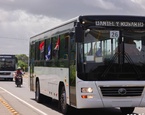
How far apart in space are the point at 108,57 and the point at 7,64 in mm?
30181

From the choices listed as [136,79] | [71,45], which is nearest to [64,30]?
[71,45]

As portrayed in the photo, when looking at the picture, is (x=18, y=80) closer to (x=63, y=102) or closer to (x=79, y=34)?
(x=63, y=102)

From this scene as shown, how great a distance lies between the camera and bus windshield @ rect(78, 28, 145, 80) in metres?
11.5

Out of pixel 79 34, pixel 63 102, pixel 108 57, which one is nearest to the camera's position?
pixel 79 34

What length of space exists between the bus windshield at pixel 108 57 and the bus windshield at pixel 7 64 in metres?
29.7

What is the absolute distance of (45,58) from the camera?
52.7 feet

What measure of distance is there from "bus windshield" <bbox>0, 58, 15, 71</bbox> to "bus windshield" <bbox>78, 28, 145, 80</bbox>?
29710 millimetres

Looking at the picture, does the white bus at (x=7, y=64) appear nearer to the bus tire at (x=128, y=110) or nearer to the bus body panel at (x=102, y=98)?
the bus tire at (x=128, y=110)

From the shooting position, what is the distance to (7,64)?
40750 mm

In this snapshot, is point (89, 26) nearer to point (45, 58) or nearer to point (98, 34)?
point (98, 34)

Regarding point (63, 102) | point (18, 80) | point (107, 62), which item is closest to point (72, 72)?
point (107, 62)

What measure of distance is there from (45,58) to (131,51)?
5.19m

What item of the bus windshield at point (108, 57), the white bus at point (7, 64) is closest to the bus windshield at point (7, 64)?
the white bus at point (7, 64)

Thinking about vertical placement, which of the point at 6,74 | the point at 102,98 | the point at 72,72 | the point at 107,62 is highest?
the point at 107,62
